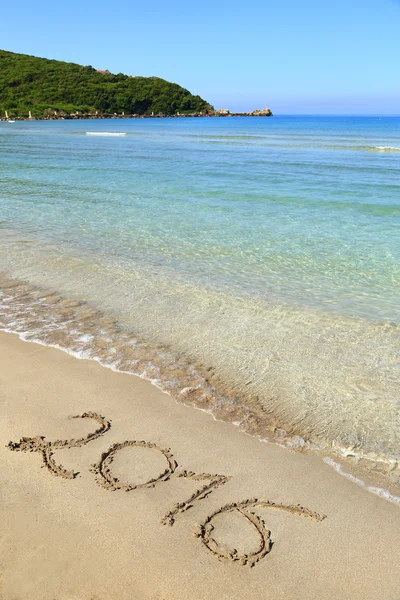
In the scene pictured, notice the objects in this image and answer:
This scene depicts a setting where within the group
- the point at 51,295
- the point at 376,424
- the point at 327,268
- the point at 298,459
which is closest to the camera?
the point at 298,459

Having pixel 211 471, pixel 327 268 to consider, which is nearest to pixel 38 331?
pixel 211 471

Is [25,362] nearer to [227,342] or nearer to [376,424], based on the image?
[227,342]

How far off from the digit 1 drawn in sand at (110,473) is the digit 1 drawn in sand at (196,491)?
12 cm

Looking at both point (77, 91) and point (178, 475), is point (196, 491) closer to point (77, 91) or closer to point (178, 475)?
point (178, 475)

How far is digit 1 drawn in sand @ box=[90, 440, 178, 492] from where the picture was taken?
3207 millimetres

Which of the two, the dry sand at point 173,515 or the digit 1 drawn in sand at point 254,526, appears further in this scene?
the digit 1 drawn in sand at point 254,526

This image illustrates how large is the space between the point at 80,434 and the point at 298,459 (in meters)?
1.57

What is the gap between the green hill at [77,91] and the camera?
9562 cm

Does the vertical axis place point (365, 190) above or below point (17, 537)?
above

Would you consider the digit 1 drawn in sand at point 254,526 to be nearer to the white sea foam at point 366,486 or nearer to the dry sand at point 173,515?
the dry sand at point 173,515

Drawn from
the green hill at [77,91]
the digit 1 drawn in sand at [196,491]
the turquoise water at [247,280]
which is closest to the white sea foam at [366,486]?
the turquoise water at [247,280]

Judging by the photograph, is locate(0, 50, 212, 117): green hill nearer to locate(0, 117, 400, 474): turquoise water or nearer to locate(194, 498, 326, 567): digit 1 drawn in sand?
locate(0, 117, 400, 474): turquoise water

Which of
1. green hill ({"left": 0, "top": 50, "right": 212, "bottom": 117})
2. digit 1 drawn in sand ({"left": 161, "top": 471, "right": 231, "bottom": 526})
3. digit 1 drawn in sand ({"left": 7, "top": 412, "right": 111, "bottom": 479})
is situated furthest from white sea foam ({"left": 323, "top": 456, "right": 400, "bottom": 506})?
green hill ({"left": 0, "top": 50, "right": 212, "bottom": 117})

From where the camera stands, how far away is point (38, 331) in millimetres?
5586
